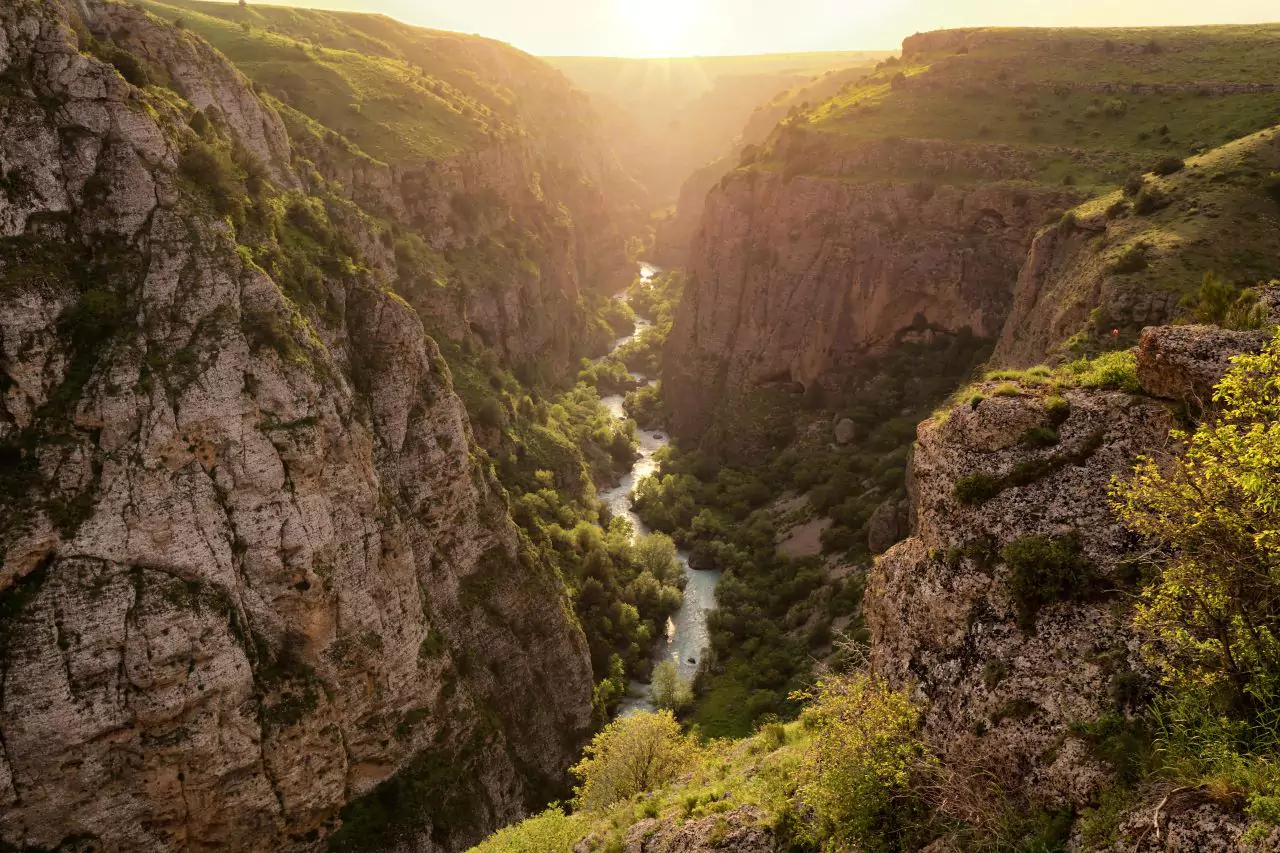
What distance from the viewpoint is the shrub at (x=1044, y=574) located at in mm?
16609

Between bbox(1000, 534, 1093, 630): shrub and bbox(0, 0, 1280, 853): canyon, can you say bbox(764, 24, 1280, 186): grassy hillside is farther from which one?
bbox(1000, 534, 1093, 630): shrub

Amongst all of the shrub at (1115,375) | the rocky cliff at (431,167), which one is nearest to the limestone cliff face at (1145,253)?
the shrub at (1115,375)

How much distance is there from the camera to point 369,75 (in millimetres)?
98625

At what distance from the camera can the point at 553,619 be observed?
48.4 metres

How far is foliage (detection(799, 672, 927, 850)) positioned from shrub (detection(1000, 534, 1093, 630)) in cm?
387

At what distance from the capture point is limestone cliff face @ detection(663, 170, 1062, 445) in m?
72.6

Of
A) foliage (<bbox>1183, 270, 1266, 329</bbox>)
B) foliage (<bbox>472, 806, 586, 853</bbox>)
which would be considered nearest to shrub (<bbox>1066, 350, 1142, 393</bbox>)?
foliage (<bbox>1183, 270, 1266, 329</bbox>)

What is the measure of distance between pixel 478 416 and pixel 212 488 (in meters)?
34.9

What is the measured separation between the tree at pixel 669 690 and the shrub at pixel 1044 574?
40.0m

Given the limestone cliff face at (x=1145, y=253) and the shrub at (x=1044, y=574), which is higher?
the limestone cliff face at (x=1145, y=253)

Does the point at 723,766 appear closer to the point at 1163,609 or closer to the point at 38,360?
the point at 1163,609

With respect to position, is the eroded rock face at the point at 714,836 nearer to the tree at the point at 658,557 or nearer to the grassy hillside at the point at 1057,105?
the tree at the point at 658,557

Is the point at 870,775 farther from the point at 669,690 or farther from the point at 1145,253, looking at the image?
the point at 1145,253

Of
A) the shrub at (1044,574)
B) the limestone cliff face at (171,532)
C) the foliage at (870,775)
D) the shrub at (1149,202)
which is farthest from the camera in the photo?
the shrub at (1149,202)
